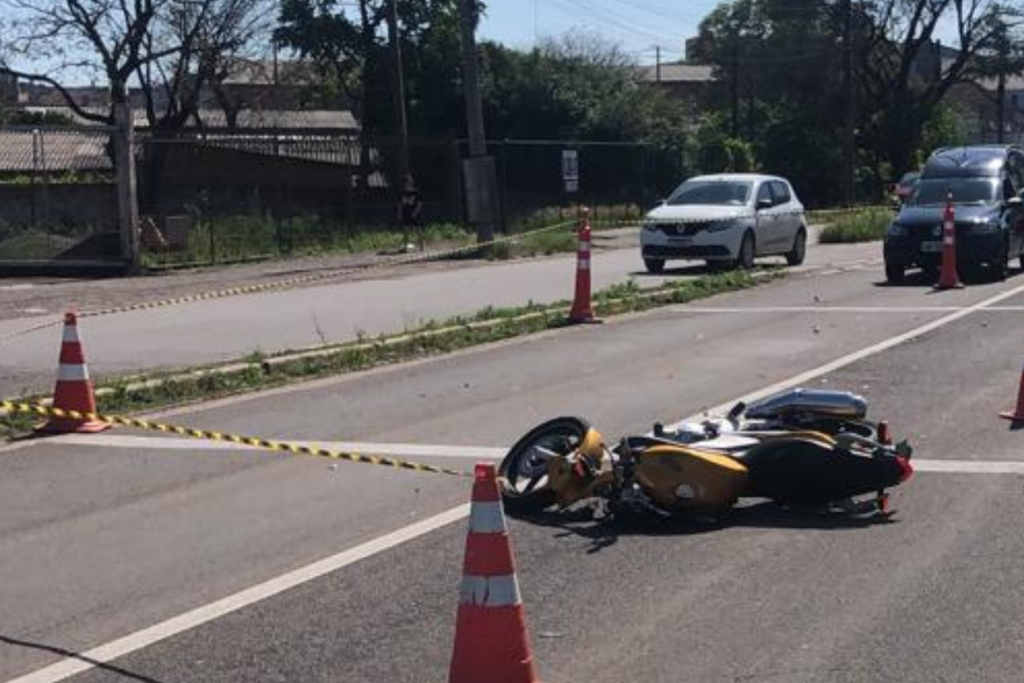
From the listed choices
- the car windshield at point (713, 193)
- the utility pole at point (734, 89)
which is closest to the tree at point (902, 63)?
the utility pole at point (734, 89)

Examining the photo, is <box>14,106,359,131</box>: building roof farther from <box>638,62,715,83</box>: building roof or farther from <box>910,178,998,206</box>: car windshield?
<box>638,62,715,83</box>: building roof

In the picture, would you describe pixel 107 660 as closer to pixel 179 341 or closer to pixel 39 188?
pixel 179 341

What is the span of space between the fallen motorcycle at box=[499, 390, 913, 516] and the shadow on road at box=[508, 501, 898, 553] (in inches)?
2.2

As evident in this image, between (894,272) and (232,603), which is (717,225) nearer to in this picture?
(894,272)

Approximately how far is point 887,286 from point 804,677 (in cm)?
1685

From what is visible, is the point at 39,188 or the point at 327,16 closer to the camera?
the point at 39,188

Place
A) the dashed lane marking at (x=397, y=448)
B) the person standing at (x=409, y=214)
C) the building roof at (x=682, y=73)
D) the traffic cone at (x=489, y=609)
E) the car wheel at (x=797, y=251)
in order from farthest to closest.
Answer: the building roof at (x=682, y=73) < the person standing at (x=409, y=214) < the car wheel at (x=797, y=251) < the dashed lane marking at (x=397, y=448) < the traffic cone at (x=489, y=609)

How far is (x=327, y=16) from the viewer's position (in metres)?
54.2

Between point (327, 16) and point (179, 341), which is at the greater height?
point (327, 16)

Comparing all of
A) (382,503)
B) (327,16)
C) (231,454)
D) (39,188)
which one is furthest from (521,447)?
(327,16)

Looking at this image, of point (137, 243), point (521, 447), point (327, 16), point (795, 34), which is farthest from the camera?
point (795, 34)

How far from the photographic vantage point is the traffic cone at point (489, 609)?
4.64 metres

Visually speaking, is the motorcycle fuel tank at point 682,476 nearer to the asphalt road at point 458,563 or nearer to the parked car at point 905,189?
the asphalt road at point 458,563

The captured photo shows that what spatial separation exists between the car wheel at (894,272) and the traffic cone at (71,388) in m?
14.3
